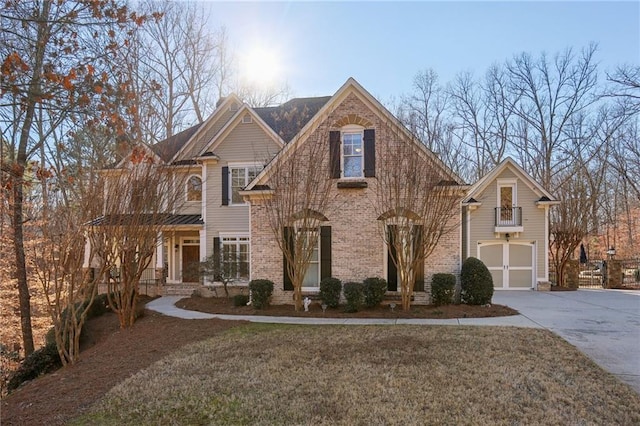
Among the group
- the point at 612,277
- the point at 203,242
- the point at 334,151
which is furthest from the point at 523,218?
the point at 203,242

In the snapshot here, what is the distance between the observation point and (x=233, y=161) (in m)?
15.7

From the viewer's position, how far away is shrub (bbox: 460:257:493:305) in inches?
455

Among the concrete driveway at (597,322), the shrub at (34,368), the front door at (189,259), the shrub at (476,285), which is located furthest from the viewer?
the front door at (189,259)

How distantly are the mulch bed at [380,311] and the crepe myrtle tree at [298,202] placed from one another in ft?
2.16

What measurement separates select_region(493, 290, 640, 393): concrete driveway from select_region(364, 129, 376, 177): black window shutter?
6.23 meters

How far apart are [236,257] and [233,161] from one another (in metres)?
4.09

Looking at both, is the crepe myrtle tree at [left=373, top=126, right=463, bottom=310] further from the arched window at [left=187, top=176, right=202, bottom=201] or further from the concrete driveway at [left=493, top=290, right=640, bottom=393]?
the arched window at [left=187, top=176, right=202, bottom=201]

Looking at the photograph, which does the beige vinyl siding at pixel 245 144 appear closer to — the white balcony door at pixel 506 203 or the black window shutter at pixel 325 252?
the black window shutter at pixel 325 252

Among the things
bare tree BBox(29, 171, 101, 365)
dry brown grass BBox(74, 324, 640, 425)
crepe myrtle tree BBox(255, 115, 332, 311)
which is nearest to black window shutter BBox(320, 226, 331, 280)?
crepe myrtle tree BBox(255, 115, 332, 311)

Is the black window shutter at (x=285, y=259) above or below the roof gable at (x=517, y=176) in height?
below

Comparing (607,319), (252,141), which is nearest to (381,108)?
(252,141)

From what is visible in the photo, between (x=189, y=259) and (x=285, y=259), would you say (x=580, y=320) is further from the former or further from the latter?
(x=189, y=259)

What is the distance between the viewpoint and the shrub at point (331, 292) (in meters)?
11.8

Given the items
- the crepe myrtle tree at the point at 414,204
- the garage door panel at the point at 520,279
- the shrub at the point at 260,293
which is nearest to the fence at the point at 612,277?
the garage door panel at the point at 520,279
